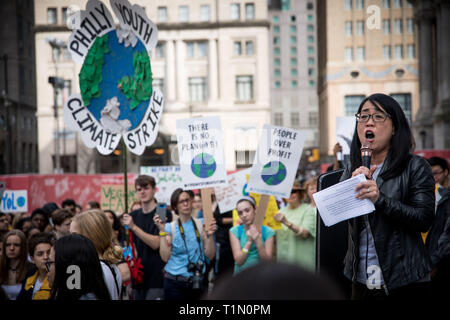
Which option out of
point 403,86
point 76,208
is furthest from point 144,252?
point 403,86

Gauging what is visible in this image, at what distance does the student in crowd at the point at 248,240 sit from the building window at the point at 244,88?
22052 millimetres

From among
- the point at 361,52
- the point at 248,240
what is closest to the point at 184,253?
the point at 248,240

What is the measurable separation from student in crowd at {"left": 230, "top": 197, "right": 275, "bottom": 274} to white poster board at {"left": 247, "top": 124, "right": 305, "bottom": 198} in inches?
9.5

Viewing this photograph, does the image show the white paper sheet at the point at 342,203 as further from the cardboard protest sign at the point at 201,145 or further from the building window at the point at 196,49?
the building window at the point at 196,49

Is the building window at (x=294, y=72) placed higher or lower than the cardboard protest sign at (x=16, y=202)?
higher

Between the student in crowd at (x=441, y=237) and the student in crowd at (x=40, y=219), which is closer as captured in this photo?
the student in crowd at (x=441, y=237)

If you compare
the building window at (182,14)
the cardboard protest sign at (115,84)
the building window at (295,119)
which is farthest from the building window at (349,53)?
the building window at (295,119)

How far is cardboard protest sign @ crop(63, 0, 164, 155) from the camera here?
189 inches

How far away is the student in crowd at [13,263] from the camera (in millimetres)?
4336

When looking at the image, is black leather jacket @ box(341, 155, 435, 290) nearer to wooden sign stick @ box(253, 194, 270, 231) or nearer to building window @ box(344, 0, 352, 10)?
wooden sign stick @ box(253, 194, 270, 231)

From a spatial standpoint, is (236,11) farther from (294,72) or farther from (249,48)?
(294,72)

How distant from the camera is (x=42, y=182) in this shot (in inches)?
583

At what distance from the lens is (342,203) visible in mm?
2318

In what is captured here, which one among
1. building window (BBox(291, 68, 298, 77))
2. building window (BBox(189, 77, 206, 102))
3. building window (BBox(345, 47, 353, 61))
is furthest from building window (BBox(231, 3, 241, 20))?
building window (BBox(291, 68, 298, 77))
